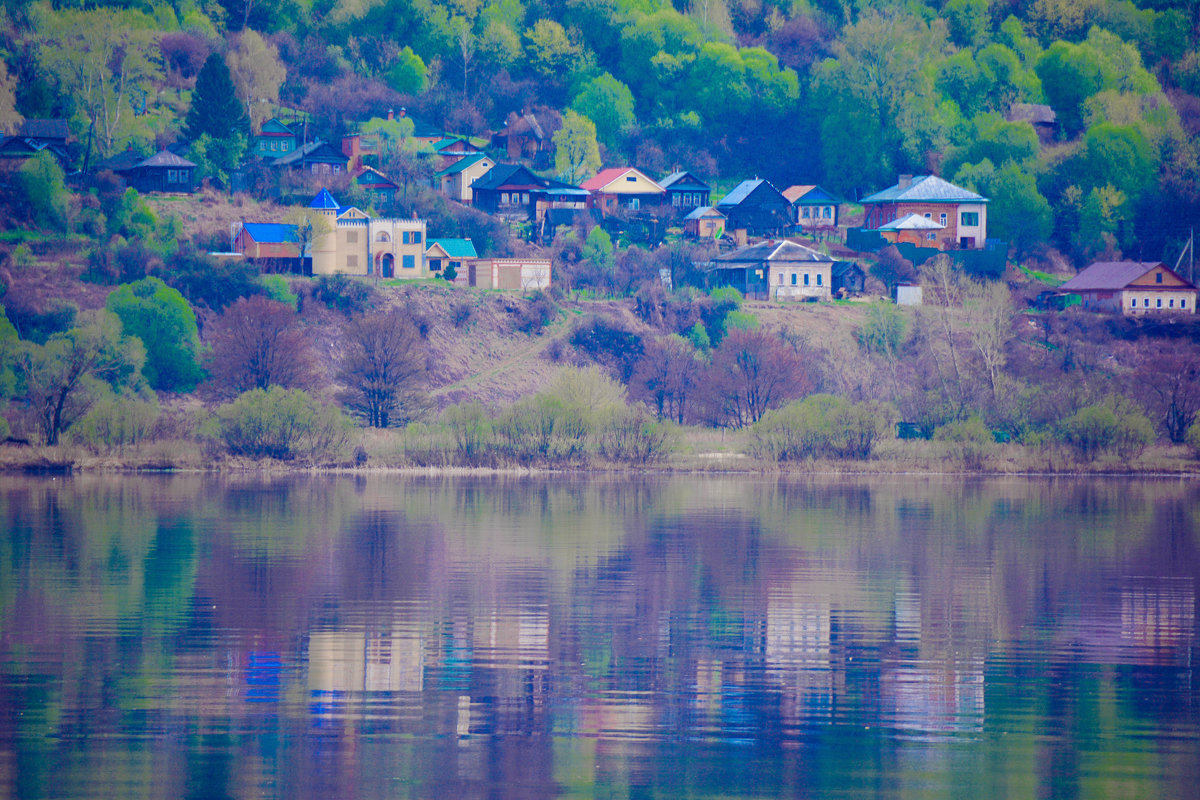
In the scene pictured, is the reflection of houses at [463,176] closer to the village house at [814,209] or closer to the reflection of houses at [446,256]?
the reflection of houses at [446,256]

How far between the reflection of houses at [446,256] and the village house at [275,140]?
2289 centimetres

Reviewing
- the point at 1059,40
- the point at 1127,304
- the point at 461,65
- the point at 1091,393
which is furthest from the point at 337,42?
the point at 1091,393

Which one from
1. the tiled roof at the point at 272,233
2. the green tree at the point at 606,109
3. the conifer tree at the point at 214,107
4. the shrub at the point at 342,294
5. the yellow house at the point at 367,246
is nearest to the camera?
the shrub at the point at 342,294

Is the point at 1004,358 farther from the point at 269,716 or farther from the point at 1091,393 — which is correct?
the point at 269,716

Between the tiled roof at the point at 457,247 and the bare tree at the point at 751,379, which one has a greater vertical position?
the tiled roof at the point at 457,247

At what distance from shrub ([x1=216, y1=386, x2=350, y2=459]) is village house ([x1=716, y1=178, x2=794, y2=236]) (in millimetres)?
51997

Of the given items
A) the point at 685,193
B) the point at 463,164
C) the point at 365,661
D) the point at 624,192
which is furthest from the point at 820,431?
the point at 463,164

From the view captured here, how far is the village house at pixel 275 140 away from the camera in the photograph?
113 meters

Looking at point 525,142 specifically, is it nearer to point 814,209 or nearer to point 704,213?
point 704,213

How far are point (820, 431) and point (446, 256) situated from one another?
37.9 m

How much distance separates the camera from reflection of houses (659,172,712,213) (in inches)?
4459

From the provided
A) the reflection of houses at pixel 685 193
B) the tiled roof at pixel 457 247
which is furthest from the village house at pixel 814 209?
the tiled roof at pixel 457 247

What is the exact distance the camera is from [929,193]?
10925cm

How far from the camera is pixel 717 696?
22.2 meters
